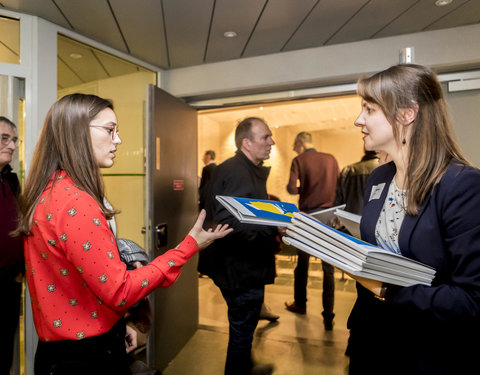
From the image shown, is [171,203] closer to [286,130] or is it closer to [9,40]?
[9,40]

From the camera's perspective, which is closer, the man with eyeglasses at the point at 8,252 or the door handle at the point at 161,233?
the man with eyeglasses at the point at 8,252

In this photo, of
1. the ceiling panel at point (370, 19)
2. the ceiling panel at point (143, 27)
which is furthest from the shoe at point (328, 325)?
the ceiling panel at point (143, 27)

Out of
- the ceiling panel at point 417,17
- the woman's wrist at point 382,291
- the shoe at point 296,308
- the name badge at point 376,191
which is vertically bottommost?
the shoe at point 296,308

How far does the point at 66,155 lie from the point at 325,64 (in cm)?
212

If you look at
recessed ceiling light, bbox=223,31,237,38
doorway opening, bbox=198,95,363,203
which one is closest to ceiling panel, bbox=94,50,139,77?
recessed ceiling light, bbox=223,31,237,38

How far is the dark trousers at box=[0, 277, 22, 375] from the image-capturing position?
1.82 m

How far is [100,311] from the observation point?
96 centimetres

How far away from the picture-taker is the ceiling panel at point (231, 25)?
1882mm

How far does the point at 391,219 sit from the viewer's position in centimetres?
100

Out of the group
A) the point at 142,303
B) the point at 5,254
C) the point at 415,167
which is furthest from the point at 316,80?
the point at 5,254

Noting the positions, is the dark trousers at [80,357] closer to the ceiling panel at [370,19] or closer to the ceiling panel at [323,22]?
the ceiling panel at [323,22]

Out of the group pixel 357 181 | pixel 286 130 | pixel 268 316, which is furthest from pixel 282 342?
pixel 286 130

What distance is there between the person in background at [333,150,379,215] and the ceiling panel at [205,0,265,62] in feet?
4.83

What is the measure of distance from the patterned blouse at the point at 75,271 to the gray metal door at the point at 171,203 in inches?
47.9
